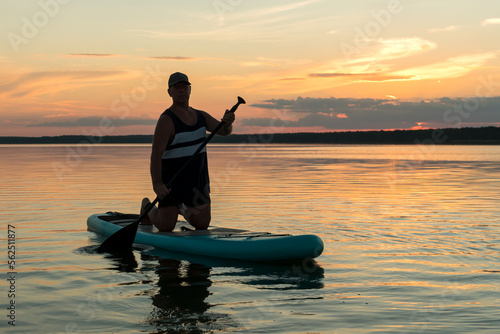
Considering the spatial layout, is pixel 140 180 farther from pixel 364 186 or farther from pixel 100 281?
pixel 100 281

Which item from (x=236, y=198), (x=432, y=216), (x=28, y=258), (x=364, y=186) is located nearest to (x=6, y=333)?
(x=28, y=258)

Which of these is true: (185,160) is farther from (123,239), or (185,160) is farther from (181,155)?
(123,239)

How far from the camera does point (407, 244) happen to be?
8.42 metres

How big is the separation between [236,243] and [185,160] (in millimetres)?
1431

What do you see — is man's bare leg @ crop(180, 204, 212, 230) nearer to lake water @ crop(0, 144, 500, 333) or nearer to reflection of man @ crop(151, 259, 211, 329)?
lake water @ crop(0, 144, 500, 333)

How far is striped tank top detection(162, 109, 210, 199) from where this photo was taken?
7949mm

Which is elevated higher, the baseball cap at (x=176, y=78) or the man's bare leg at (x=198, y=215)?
the baseball cap at (x=176, y=78)

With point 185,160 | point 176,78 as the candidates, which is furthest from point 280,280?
point 176,78

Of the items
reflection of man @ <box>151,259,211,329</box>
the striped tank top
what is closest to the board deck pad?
the striped tank top

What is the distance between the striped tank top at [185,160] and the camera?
7949mm

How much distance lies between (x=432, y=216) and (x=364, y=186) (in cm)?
735

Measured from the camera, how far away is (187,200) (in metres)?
8.10

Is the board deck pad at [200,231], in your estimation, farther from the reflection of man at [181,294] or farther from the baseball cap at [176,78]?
the baseball cap at [176,78]

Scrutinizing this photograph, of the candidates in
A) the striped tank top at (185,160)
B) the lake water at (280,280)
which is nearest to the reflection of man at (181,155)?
the striped tank top at (185,160)
